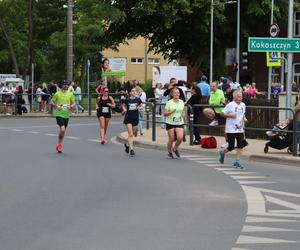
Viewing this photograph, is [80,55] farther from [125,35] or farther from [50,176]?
[50,176]

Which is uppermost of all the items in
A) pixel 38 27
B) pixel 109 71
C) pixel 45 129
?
pixel 38 27

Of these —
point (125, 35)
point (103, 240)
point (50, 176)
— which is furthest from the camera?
point (125, 35)

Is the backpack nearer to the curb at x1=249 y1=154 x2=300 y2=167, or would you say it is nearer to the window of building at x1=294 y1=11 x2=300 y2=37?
the curb at x1=249 y1=154 x2=300 y2=167

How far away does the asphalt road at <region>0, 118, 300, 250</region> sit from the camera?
728cm

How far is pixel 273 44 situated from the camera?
17.3m

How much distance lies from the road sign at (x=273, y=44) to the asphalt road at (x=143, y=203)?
3188 mm

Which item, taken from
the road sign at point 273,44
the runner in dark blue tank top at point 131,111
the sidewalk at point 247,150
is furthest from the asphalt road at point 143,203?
the road sign at point 273,44

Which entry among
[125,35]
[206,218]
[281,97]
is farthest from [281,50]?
[125,35]

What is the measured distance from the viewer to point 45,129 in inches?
1029

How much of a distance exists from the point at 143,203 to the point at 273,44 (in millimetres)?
8901

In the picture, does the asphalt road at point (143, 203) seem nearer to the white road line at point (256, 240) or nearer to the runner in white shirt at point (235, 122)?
the white road line at point (256, 240)

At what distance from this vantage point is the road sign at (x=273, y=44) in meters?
17.2

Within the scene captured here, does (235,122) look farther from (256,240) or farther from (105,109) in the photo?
(256,240)

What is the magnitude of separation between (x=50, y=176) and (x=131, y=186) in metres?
1.90
